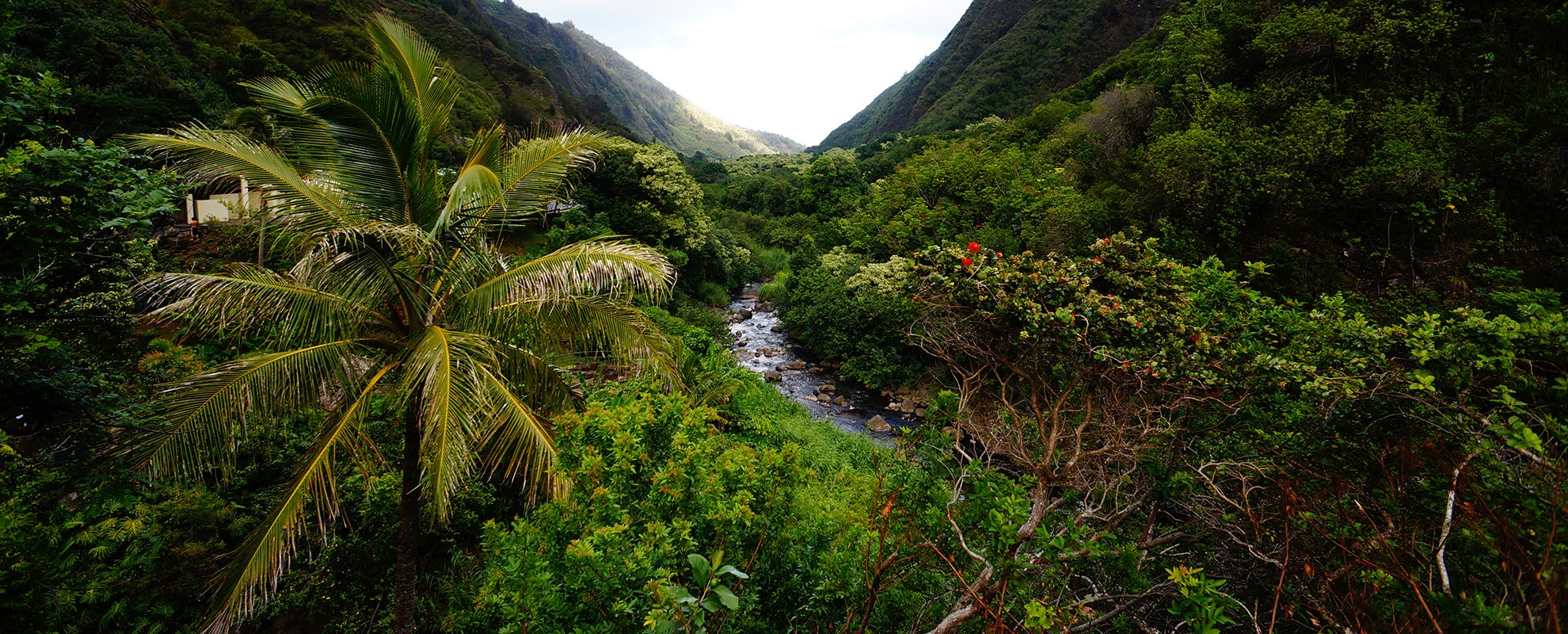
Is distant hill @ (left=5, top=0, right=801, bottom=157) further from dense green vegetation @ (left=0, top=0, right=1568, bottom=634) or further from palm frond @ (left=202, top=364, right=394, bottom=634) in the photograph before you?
palm frond @ (left=202, top=364, right=394, bottom=634)

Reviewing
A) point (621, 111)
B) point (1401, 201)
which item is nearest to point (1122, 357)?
point (1401, 201)

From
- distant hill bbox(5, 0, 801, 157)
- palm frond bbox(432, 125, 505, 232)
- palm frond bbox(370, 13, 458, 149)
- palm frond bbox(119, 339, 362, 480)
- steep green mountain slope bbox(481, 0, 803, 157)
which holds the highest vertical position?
steep green mountain slope bbox(481, 0, 803, 157)

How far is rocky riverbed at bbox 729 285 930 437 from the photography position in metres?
14.0

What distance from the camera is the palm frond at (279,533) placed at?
10.3ft

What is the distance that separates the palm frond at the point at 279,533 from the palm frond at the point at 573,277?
0.83 meters

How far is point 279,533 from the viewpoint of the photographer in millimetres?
3213

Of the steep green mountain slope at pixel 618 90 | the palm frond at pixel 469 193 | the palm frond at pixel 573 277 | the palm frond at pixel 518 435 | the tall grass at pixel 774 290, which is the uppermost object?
the steep green mountain slope at pixel 618 90

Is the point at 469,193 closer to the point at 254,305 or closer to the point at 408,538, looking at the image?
the point at 254,305

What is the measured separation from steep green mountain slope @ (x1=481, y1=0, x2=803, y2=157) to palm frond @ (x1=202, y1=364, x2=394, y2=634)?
66.6 m

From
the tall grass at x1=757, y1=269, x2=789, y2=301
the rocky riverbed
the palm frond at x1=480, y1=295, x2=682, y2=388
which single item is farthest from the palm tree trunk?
the tall grass at x1=757, y1=269, x2=789, y2=301

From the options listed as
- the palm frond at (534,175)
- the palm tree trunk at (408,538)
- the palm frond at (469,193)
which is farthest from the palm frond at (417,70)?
the palm tree trunk at (408,538)

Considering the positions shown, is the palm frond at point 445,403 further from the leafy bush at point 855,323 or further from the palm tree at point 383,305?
the leafy bush at point 855,323

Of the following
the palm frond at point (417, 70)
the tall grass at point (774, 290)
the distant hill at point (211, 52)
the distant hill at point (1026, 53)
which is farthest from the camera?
the distant hill at point (1026, 53)

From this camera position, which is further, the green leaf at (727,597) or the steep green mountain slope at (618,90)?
the steep green mountain slope at (618,90)
